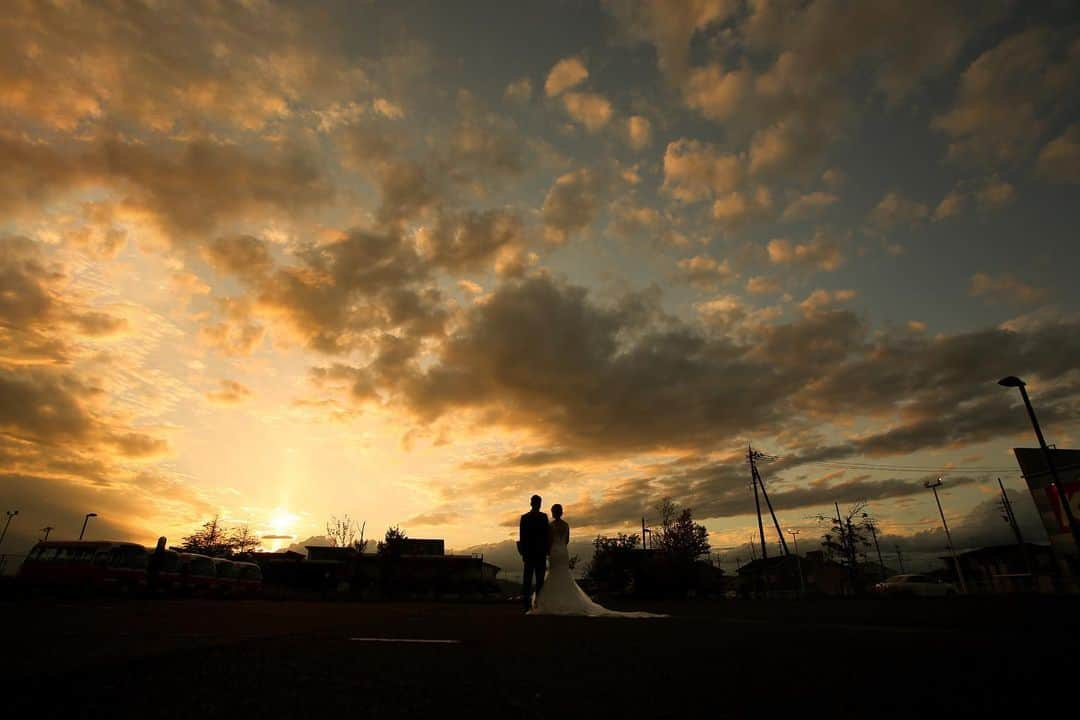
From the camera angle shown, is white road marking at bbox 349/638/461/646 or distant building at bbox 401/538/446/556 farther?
distant building at bbox 401/538/446/556

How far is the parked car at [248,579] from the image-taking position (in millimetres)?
33406

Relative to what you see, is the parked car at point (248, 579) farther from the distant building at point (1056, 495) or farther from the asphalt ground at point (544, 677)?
the distant building at point (1056, 495)

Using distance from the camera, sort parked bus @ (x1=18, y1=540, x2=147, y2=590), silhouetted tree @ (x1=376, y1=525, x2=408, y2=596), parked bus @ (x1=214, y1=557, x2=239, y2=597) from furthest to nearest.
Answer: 1. silhouetted tree @ (x1=376, y1=525, x2=408, y2=596)
2. parked bus @ (x1=214, y1=557, x2=239, y2=597)
3. parked bus @ (x1=18, y1=540, x2=147, y2=590)

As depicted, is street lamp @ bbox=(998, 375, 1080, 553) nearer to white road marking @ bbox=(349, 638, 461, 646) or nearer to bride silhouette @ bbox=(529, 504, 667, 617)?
bride silhouette @ bbox=(529, 504, 667, 617)

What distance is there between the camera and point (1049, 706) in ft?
7.18

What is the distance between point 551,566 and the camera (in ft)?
33.1

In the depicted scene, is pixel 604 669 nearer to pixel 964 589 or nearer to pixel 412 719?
pixel 412 719

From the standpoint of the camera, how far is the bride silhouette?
9367 millimetres

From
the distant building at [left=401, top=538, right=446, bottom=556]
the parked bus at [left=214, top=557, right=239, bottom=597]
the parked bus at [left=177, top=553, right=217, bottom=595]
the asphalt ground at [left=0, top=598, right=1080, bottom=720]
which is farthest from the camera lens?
the distant building at [left=401, top=538, right=446, bottom=556]

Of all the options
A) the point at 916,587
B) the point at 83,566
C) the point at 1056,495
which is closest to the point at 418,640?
the point at 83,566

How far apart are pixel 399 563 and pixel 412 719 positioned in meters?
52.4

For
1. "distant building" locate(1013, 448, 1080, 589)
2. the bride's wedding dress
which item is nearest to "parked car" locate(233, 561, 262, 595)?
the bride's wedding dress

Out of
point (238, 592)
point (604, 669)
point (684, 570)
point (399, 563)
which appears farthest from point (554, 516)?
point (399, 563)

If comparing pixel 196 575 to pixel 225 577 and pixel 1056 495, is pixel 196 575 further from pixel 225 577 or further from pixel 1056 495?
pixel 1056 495
